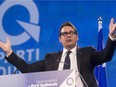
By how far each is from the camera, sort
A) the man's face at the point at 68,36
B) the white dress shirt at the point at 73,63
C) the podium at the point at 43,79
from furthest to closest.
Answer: the man's face at the point at 68,36 → the white dress shirt at the point at 73,63 → the podium at the point at 43,79

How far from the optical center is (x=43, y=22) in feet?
14.7

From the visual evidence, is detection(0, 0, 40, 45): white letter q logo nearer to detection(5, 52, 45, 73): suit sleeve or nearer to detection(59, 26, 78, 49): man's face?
detection(5, 52, 45, 73): suit sleeve

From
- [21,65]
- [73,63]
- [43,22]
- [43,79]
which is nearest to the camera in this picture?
[43,79]

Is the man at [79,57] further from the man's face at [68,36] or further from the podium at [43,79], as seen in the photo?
the podium at [43,79]

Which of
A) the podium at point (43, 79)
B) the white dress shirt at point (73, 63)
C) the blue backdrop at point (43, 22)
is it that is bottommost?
the podium at point (43, 79)

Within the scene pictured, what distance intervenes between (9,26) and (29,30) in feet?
0.90

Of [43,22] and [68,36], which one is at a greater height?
[43,22]

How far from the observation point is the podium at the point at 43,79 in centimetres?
197

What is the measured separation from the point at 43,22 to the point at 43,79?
2533mm

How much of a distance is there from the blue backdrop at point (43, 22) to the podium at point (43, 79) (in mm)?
2283

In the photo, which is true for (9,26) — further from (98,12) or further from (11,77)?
(11,77)

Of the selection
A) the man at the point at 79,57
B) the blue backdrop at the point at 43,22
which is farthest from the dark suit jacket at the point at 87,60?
the blue backdrop at the point at 43,22

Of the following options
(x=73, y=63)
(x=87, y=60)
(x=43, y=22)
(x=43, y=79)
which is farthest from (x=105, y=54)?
(x=43, y=22)

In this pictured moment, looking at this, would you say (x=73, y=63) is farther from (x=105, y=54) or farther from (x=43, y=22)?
(x=43, y=22)
